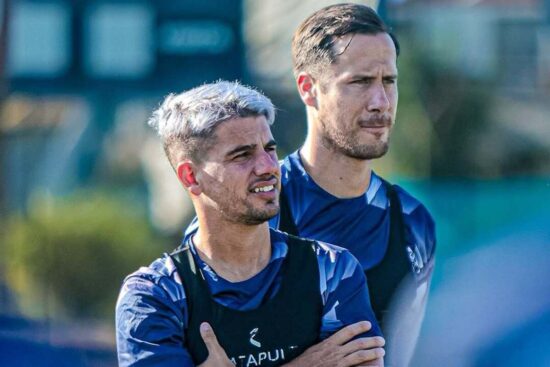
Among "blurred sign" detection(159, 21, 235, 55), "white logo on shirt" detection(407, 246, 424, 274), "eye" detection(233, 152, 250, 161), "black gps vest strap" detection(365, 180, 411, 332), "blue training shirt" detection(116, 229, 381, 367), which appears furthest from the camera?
"blurred sign" detection(159, 21, 235, 55)

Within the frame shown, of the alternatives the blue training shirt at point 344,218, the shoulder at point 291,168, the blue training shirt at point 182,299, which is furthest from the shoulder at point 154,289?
the shoulder at point 291,168

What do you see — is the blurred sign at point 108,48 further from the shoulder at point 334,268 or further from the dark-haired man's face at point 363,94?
the shoulder at point 334,268

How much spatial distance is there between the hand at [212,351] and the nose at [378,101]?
2.59 ft

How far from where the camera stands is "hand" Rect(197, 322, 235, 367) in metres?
1.97

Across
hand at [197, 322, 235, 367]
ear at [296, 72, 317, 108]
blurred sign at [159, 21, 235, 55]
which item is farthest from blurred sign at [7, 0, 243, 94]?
hand at [197, 322, 235, 367]

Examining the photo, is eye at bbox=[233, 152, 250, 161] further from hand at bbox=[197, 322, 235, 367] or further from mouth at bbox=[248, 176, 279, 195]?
hand at bbox=[197, 322, 235, 367]

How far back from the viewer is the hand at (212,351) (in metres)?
1.97

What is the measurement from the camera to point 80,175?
3848 mm

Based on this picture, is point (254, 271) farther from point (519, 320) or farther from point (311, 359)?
point (519, 320)

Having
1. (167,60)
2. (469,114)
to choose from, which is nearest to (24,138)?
(167,60)

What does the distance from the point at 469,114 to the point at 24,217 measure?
6.04ft

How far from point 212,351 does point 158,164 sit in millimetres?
1943

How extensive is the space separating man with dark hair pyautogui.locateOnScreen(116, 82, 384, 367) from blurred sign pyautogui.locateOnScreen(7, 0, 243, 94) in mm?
1658

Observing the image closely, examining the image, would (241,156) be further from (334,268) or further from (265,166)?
(334,268)
